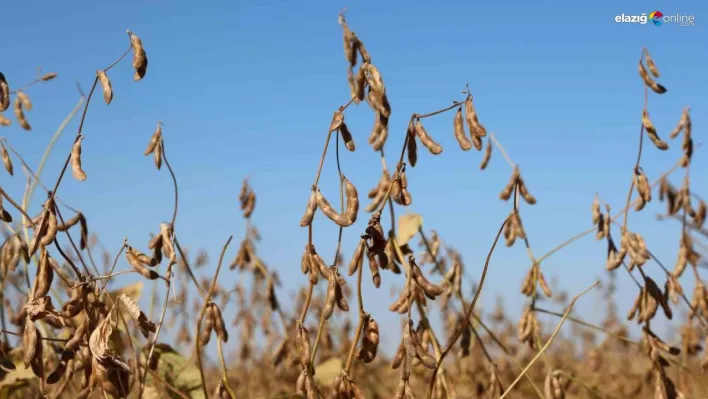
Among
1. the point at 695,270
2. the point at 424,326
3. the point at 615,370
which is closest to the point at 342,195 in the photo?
the point at 424,326

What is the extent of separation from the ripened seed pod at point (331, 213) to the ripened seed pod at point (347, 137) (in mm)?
183

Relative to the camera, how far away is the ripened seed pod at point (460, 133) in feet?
6.86

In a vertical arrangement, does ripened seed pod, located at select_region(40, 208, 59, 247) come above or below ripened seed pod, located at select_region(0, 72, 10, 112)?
below

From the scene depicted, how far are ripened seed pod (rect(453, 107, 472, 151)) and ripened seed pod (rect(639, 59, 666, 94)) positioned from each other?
3.38 ft

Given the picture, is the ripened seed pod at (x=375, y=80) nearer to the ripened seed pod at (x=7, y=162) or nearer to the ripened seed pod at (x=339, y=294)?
the ripened seed pod at (x=339, y=294)

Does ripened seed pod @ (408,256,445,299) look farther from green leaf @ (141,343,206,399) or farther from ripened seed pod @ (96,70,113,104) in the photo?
green leaf @ (141,343,206,399)

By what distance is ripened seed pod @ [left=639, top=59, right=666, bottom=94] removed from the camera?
2.81 meters

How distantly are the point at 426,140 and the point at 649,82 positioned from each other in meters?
1.18

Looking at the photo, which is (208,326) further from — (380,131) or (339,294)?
(380,131)

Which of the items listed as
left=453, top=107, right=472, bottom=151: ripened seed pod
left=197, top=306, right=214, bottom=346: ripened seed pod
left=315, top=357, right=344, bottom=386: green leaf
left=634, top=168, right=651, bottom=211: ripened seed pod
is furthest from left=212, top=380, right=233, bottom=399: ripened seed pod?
left=634, top=168, right=651, bottom=211: ripened seed pod

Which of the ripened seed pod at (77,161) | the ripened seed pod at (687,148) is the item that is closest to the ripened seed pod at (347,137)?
the ripened seed pod at (77,161)

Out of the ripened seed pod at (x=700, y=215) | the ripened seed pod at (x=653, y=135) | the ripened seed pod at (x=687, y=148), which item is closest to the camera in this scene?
the ripened seed pod at (x=653, y=135)

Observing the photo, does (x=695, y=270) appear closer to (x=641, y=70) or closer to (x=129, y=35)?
(x=641, y=70)

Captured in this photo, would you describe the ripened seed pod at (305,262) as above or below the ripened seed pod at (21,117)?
below
